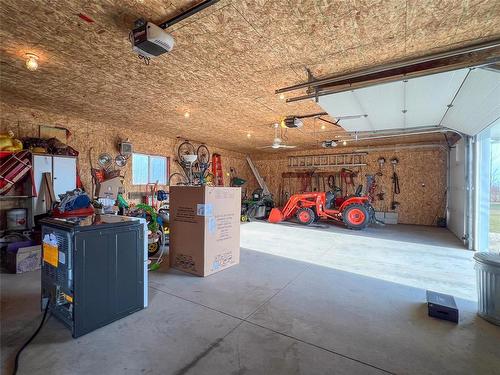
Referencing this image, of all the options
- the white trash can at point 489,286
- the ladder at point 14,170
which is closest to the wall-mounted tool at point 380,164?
the white trash can at point 489,286

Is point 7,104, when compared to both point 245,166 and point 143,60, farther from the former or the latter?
point 245,166

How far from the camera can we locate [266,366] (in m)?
1.57

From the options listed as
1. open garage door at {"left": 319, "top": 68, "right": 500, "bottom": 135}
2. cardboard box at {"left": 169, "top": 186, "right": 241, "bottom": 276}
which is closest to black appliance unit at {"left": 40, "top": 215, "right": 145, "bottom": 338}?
cardboard box at {"left": 169, "top": 186, "right": 241, "bottom": 276}

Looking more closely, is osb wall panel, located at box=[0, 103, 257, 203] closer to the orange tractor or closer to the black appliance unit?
the black appliance unit

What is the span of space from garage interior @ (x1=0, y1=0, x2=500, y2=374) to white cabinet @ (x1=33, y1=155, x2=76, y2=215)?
2 cm

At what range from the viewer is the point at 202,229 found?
307 centimetres

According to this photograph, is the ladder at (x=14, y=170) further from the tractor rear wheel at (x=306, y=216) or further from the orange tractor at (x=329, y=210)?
the tractor rear wheel at (x=306, y=216)

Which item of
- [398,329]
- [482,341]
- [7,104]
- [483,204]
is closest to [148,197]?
[7,104]

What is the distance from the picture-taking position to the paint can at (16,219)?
392cm

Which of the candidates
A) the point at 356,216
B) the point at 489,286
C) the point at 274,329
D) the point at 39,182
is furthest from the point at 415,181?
the point at 39,182

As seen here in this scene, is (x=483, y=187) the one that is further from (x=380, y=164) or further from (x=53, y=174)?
(x=53, y=174)

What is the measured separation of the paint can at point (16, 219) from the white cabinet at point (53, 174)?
0.17m

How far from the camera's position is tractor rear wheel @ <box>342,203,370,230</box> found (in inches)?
249

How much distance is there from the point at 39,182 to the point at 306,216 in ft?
20.3
